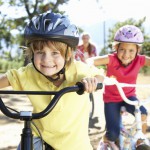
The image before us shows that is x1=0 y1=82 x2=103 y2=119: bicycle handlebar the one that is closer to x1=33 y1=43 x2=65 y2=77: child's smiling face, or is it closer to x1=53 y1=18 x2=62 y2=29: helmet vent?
x1=33 y1=43 x2=65 y2=77: child's smiling face

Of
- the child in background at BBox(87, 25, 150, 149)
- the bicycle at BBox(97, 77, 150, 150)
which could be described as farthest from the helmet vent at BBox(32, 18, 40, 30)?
the child in background at BBox(87, 25, 150, 149)

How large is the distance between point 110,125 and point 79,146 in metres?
A: 1.55

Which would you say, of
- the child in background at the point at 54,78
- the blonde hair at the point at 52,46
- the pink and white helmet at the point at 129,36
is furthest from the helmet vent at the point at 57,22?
the pink and white helmet at the point at 129,36

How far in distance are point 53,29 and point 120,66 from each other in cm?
186

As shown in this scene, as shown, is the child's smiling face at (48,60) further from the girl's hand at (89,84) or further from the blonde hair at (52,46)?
the girl's hand at (89,84)

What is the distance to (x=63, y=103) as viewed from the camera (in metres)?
2.27

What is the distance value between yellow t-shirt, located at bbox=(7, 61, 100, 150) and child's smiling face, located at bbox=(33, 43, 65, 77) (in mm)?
118

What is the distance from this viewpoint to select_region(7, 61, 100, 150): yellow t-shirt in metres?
2.26

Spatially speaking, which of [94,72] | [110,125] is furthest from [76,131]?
[110,125]

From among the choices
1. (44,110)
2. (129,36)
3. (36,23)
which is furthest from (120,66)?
(44,110)

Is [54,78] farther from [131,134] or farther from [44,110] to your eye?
[131,134]

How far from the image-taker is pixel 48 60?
2162mm

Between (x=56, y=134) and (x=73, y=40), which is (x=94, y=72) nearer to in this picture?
(x=73, y=40)

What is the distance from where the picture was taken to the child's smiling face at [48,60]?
2.17 meters
